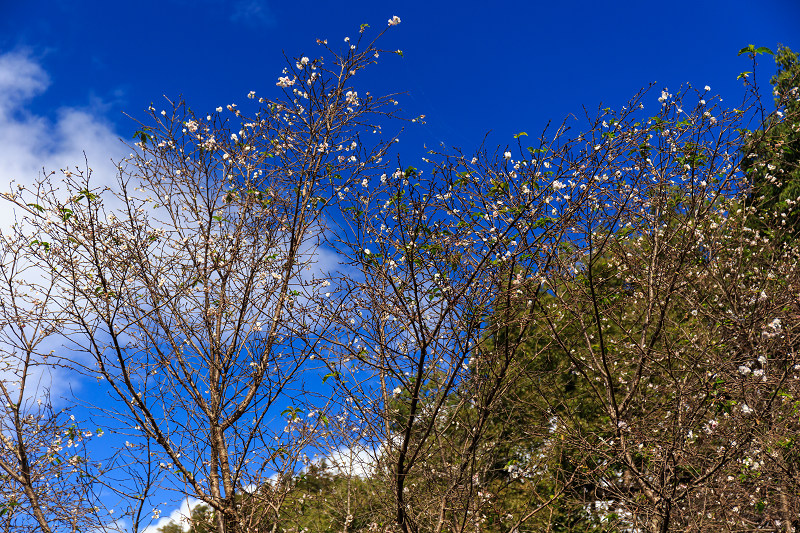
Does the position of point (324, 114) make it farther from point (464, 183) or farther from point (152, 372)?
point (152, 372)

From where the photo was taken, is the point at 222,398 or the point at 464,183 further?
the point at 222,398

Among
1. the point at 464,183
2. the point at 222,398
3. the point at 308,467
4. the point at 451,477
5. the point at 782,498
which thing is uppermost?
the point at 464,183

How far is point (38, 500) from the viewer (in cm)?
582

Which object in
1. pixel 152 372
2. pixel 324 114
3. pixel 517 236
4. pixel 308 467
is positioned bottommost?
pixel 308 467

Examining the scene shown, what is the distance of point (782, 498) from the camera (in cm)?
605

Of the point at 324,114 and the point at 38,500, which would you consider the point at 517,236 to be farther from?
the point at 38,500

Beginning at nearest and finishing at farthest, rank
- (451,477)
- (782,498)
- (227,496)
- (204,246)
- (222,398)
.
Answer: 1. (451,477)
2. (227,496)
3. (222,398)
4. (204,246)
5. (782,498)

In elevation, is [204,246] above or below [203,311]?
above

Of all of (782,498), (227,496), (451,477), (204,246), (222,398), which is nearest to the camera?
(451,477)

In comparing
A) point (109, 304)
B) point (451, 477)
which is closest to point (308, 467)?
point (451, 477)

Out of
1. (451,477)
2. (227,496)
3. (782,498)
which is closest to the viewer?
(451,477)

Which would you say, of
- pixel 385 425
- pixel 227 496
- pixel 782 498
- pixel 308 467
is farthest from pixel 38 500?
pixel 782 498

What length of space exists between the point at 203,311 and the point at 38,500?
2.80 metres

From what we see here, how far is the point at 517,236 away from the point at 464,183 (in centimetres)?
63
